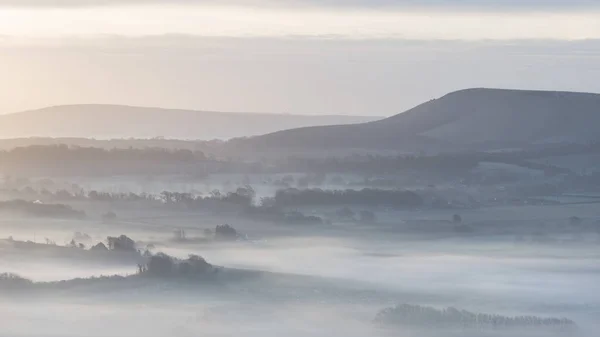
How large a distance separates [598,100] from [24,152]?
4568cm

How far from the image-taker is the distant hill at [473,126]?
96.0 m

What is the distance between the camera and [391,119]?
108688 millimetres

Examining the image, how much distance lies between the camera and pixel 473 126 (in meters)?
104

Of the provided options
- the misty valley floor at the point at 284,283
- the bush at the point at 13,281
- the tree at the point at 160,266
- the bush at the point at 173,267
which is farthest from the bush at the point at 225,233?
the bush at the point at 13,281

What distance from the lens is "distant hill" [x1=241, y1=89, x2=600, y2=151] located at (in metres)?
96.0

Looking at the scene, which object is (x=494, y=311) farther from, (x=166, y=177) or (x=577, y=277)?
(x=166, y=177)

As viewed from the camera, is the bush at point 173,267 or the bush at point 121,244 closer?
the bush at point 173,267

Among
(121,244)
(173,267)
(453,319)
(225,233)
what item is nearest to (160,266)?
(173,267)

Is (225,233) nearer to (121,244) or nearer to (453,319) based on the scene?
(121,244)

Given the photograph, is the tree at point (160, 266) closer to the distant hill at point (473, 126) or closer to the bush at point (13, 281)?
the bush at point (13, 281)

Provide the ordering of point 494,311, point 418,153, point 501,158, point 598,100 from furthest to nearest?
point 598,100 < point 418,153 < point 501,158 < point 494,311

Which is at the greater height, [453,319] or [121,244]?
[121,244]

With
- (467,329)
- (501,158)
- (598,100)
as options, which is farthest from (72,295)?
(598,100)

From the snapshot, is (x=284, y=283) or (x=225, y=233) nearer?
(x=284, y=283)
